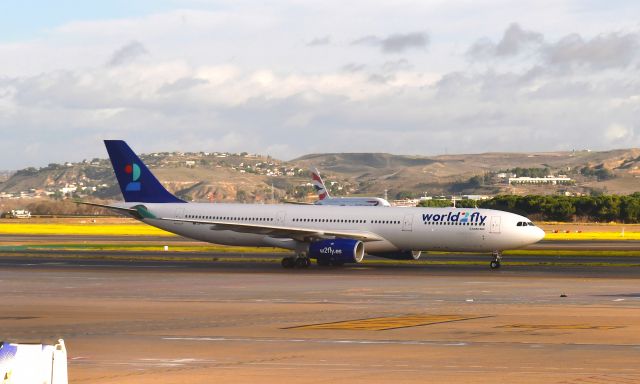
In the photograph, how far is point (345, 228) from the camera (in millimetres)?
63625

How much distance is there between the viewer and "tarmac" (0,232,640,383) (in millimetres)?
20750

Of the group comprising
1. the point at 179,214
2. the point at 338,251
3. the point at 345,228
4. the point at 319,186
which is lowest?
the point at 338,251

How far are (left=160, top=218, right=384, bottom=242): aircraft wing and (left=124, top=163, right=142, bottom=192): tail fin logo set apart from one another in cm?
923

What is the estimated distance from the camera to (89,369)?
2089 cm

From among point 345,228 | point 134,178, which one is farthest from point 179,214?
point 345,228

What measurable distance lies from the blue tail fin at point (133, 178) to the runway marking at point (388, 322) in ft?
132

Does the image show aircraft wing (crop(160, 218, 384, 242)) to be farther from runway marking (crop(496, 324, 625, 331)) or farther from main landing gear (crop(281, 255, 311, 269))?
runway marking (crop(496, 324, 625, 331))

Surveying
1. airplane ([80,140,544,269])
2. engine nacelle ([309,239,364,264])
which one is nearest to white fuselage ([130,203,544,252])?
airplane ([80,140,544,269])

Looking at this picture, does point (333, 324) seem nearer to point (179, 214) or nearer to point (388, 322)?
point (388, 322)

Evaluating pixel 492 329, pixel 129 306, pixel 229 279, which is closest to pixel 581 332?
pixel 492 329

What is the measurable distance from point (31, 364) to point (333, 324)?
21.2 m

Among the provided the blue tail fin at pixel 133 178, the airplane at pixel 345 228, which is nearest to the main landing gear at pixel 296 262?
the airplane at pixel 345 228

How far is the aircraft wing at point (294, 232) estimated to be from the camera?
2432 inches

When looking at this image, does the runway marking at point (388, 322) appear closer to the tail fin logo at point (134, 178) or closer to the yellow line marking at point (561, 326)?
the yellow line marking at point (561, 326)
